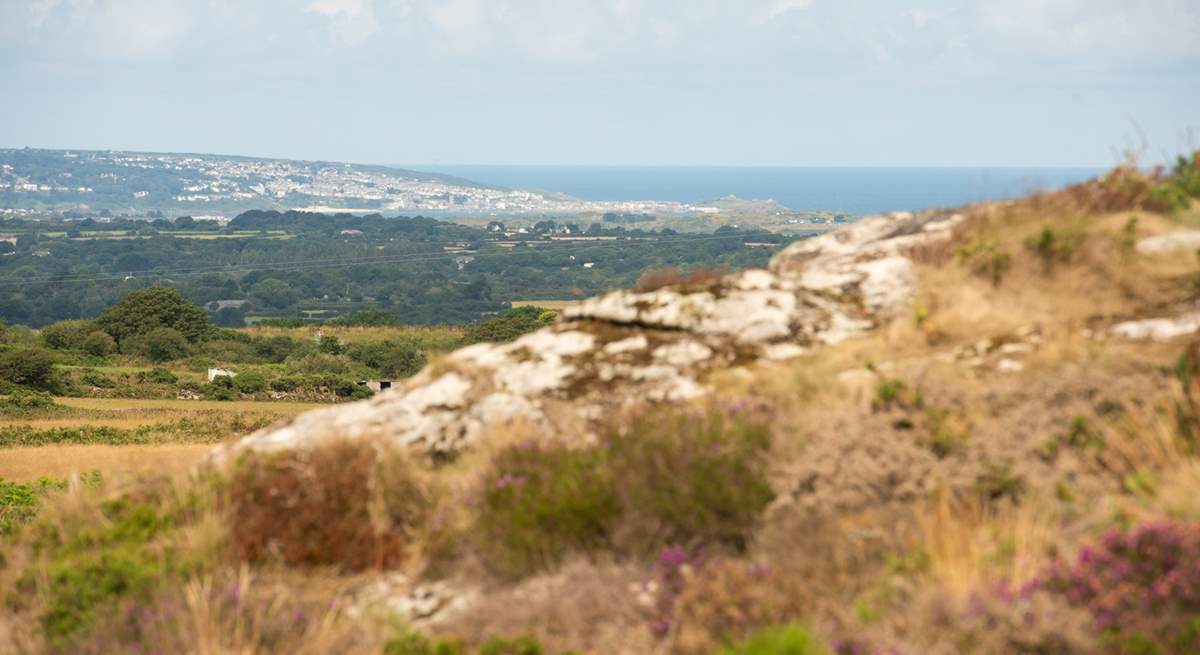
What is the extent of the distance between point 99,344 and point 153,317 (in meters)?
5.57

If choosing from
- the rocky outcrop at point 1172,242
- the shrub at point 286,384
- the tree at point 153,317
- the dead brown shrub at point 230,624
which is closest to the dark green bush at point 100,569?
the dead brown shrub at point 230,624

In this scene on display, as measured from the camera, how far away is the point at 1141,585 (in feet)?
16.1

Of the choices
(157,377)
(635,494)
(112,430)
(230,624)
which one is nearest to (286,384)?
(157,377)

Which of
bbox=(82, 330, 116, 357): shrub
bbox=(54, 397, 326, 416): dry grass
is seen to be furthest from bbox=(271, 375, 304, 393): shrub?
bbox=(82, 330, 116, 357): shrub

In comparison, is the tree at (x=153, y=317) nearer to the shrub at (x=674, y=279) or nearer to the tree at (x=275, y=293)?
the shrub at (x=674, y=279)

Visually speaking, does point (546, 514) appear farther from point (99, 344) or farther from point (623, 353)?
point (99, 344)

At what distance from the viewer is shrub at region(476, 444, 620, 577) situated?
6.66 meters

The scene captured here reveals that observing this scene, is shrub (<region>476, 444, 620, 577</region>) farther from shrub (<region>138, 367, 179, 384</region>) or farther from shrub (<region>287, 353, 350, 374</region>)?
shrub (<region>287, 353, 350, 374</region>)

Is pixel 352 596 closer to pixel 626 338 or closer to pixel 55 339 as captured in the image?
pixel 626 338

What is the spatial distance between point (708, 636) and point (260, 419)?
28.1 meters

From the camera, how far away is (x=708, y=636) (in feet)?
17.6

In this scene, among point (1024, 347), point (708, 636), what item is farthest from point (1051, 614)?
point (1024, 347)

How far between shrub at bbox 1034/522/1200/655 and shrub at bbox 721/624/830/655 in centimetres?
106

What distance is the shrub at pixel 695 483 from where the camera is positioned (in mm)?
6391
